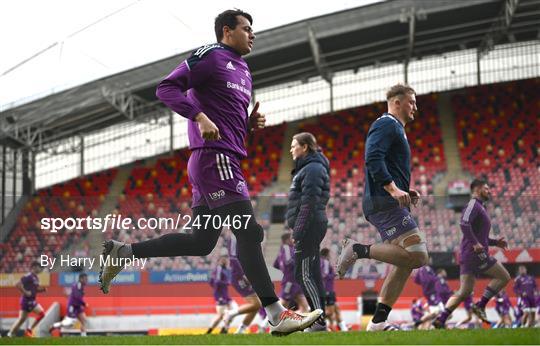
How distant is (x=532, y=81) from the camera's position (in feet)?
121

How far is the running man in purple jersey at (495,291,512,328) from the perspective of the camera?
11.3 m

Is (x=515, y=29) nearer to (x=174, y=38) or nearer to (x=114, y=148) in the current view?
(x=174, y=38)

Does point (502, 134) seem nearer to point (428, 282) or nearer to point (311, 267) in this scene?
point (428, 282)

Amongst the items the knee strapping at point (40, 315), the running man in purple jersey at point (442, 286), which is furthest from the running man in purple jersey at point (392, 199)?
the knee strapping at point (40, 315)

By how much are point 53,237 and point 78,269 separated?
0.92 metres

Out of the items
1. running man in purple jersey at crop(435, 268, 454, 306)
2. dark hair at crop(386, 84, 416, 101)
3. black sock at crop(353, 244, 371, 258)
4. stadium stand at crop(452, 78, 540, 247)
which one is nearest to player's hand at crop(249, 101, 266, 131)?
dark hair at crop(386, 84, 416, 101)

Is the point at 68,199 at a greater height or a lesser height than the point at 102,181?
lesser

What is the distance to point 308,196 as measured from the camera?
9180mm

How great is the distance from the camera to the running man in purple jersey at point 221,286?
1080 cm

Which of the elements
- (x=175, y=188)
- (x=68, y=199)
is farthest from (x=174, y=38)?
(x=68, y=199)

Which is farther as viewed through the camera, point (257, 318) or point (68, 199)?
point (257, 318)

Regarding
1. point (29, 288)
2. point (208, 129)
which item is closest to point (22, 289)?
point (29, 288)

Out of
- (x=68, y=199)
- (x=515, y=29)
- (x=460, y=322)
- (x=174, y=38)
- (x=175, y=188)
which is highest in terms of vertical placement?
(x=515, y=29)

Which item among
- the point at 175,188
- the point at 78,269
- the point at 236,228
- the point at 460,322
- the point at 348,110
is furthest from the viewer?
the point at 348,110
